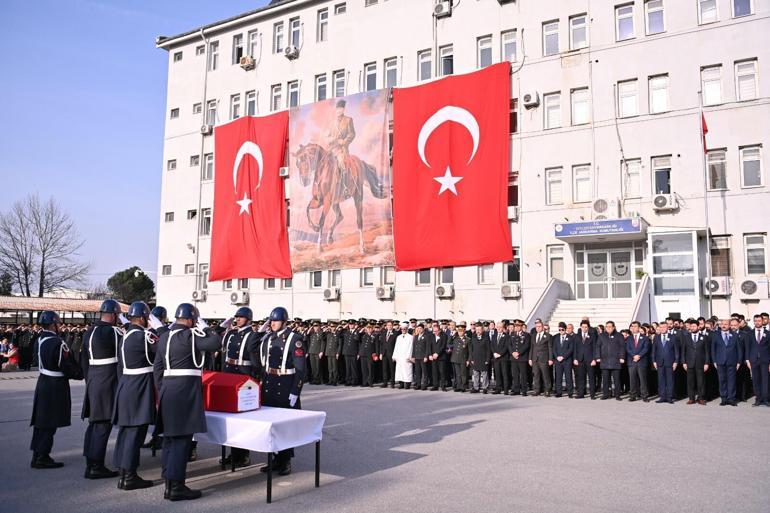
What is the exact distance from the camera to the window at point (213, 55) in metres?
35.4

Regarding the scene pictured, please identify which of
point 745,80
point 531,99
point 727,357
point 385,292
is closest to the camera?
point 727,357

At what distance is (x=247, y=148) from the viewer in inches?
1236

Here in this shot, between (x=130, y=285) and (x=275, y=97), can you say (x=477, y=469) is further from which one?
(x=130, y=285)

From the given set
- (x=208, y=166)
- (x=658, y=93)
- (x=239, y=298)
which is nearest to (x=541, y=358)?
(x=658, y=93)

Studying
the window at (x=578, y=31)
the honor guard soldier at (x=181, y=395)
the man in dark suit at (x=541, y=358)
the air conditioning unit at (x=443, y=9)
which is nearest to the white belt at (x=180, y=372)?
the honor guard soldier at (x=181, y=395)

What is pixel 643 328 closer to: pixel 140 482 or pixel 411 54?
pixel 140 482

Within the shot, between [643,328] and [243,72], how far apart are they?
25.8 metres

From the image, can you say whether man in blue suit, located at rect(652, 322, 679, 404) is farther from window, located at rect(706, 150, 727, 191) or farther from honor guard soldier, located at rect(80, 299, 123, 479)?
honor guard soldier, located at rect(80, 299, 123, 479)

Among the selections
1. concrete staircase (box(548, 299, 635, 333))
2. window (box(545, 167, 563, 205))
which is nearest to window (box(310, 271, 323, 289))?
window (box(545, 167, 563, 205))

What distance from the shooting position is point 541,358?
51.2 feet

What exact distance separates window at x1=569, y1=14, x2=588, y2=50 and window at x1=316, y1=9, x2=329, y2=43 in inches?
479

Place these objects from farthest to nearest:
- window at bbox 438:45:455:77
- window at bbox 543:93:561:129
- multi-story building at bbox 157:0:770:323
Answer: window at bbox 438:45:455:77 < window at bbox 543:93:561:129 < multi-story building at bbox 157:0:770:323

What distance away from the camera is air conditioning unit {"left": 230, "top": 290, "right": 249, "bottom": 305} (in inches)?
1248

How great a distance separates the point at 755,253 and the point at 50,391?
20928mm
